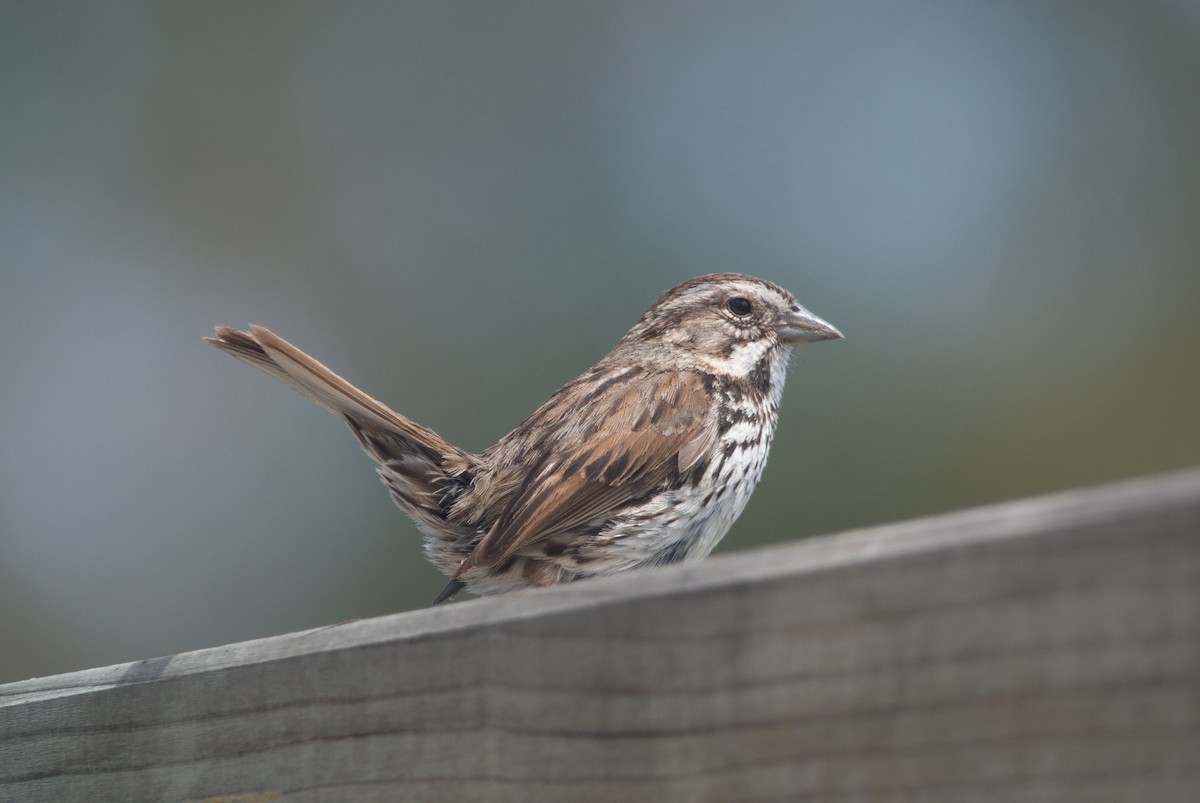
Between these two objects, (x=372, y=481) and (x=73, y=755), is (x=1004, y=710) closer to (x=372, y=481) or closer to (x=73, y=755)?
(x=73, y=755)

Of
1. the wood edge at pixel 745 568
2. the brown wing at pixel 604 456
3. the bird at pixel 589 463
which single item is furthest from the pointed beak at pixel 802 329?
the wood edge at pixel 745 568

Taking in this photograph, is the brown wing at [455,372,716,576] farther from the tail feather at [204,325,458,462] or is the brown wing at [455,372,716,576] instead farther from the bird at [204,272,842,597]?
the tail feather at [204,325,458,462]

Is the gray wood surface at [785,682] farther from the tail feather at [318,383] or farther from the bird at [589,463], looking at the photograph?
the bird at [589,463]

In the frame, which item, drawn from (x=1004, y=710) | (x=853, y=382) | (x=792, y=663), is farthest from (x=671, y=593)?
(x=853, y=382)

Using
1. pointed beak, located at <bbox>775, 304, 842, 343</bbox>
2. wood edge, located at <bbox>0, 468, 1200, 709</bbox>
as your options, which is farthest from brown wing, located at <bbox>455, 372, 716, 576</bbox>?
wood edge, located at <bbox>0, 468, 1200, 709</bbox>

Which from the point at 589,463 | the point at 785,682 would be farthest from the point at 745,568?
the point at 589,463

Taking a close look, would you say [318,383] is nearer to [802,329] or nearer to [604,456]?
[604,456]

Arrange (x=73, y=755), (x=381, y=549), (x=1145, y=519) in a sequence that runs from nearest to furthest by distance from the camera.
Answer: (x=1145, y=519) < (x=73, y=755) < (x=381, y=549)
